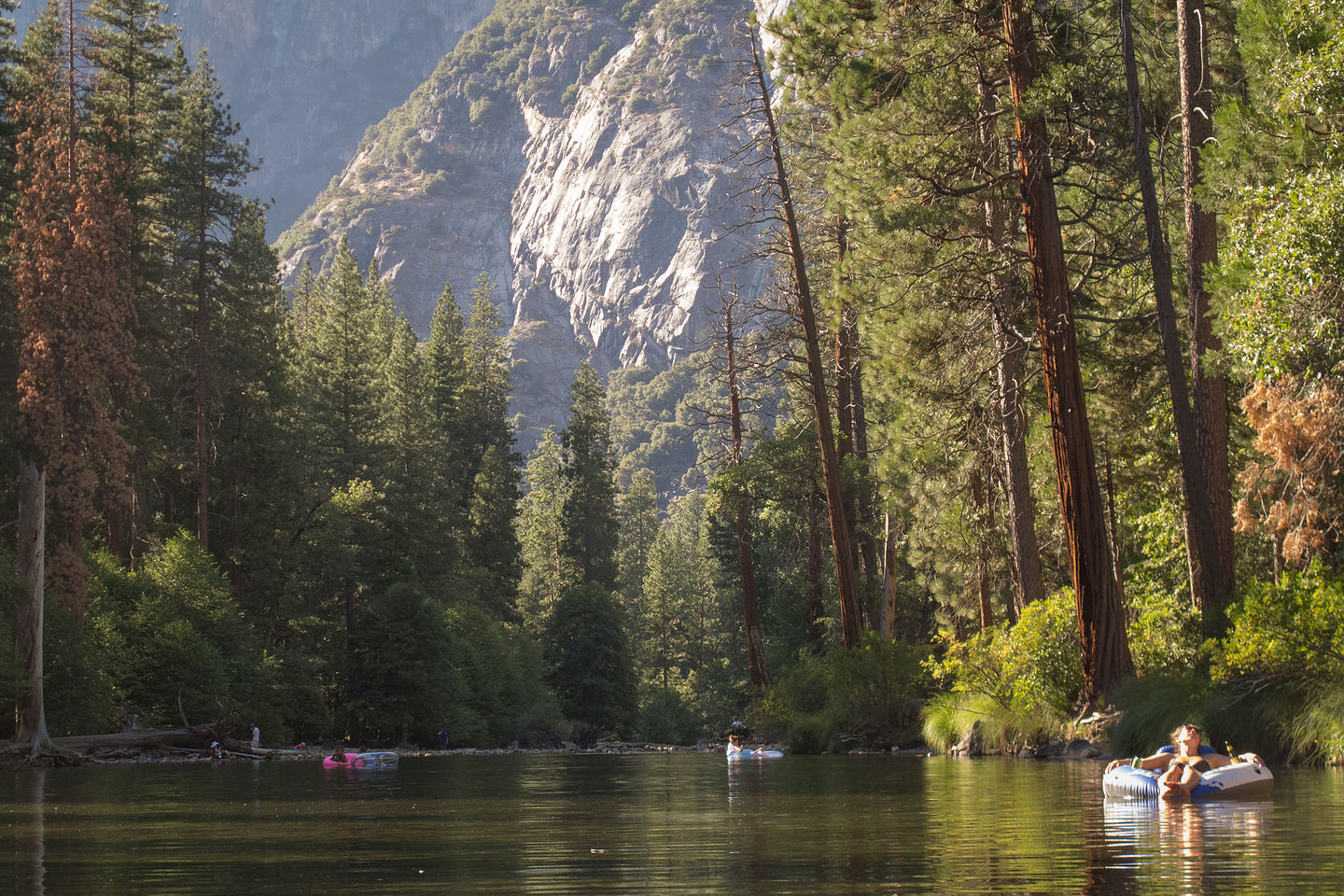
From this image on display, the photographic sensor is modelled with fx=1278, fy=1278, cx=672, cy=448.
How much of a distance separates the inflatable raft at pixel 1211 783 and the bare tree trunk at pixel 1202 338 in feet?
21.0

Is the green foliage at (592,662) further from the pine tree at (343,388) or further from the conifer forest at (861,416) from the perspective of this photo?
the pine tree at (343,388)

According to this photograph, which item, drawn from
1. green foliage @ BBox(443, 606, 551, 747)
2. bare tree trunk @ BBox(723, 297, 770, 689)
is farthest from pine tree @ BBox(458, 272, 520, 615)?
bare tree trunk @ BBox(723, 297, 770, 689)

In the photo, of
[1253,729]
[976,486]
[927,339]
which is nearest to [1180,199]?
[927,339]

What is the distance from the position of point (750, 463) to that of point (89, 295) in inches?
638

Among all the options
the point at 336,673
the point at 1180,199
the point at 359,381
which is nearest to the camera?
the point at 1180,199

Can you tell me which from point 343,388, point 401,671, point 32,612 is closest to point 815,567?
point 401,671

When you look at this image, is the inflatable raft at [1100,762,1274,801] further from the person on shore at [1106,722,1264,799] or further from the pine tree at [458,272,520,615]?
the pine tree at [458,272,520,615]

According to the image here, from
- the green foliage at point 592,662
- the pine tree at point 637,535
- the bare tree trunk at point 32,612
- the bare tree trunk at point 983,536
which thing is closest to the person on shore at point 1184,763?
the bare tree trunk at point 983,536

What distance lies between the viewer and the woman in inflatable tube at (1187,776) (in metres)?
9.64

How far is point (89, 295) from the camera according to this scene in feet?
96.5

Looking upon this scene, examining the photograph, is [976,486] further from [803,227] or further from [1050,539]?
[803,227]

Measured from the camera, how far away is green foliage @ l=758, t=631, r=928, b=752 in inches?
951

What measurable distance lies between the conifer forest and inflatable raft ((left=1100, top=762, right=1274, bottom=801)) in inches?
117

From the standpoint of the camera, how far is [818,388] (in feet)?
94.2
